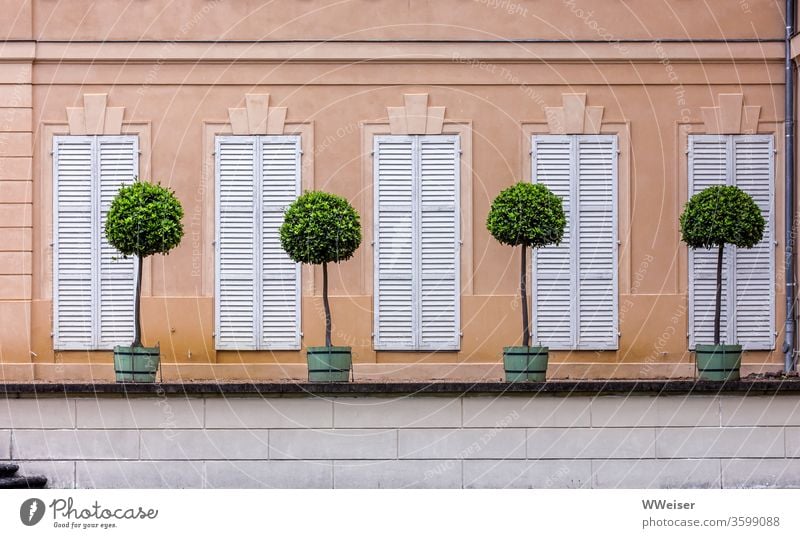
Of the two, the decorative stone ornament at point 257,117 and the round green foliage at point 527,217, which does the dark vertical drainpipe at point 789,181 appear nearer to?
the round green foliage at point 527,217

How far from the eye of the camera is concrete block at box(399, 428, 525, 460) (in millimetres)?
16734

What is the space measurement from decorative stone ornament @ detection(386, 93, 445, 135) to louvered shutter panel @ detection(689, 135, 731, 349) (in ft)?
9.40

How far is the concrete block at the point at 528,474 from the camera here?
1672cm

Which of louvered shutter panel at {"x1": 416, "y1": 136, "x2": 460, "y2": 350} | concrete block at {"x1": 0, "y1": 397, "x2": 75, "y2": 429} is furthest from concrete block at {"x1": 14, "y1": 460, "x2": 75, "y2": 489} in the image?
louvered shutter panel at {"x1": 416, "y1": 136, "x2": 460, "y2": 350}

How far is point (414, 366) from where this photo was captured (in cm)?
2019

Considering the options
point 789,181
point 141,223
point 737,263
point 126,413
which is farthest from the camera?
point 737,263

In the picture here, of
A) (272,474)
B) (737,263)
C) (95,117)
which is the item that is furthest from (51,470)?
(737,263)

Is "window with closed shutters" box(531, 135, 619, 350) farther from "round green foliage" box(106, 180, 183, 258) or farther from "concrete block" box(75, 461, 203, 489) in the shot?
"concrete block" box(75, 461, 203, 489)

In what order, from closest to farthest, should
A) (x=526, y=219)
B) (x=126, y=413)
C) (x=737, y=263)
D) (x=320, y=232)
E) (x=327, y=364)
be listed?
1. (x=126, y=413)
2. (x=327, y=364)
3. (x=320, y=232)
4. (x=526, y=219)
5. (x=737, y=263)

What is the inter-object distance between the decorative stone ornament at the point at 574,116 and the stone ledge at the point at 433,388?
173 inches

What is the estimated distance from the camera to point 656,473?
16.8 m

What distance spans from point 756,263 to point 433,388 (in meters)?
5.28

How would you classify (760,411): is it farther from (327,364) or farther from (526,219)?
(327,364)

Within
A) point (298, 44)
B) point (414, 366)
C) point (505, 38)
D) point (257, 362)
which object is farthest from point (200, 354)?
point (505, 38)
